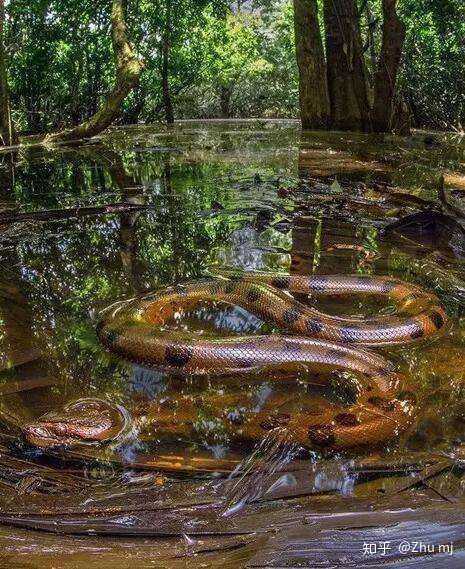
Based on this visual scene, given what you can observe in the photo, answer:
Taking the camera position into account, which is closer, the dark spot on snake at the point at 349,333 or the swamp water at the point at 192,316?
the swamp water at the point at 192,316

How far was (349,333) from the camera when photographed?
3.72 m

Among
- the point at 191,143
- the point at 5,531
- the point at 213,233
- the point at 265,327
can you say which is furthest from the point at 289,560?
the point at 191,143

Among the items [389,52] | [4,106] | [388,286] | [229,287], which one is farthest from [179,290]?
[389,52]

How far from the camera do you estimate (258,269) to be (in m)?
4.98

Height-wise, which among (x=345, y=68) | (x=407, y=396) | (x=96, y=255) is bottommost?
(x=407, y=396)

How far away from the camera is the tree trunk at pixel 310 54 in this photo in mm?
16000

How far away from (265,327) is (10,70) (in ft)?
73.7

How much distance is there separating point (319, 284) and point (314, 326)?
2.50 feet

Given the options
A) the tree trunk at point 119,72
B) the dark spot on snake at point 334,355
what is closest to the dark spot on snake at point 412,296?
the dark spot on snake at point 334,355

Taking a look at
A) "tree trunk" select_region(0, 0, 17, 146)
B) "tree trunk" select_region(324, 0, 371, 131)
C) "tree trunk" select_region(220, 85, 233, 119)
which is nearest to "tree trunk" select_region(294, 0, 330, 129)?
"tree trunk" select_region(324, 0, 371, 131)

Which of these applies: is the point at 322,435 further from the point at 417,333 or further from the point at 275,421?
the point at 417,333

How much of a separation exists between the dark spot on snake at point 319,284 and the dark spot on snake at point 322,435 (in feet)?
6.46

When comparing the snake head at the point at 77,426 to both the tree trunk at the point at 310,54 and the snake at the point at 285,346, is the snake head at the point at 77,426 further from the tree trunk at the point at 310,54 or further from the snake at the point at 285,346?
the tree trunk at the point at 310,54

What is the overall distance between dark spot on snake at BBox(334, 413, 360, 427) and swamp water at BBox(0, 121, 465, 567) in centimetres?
17
